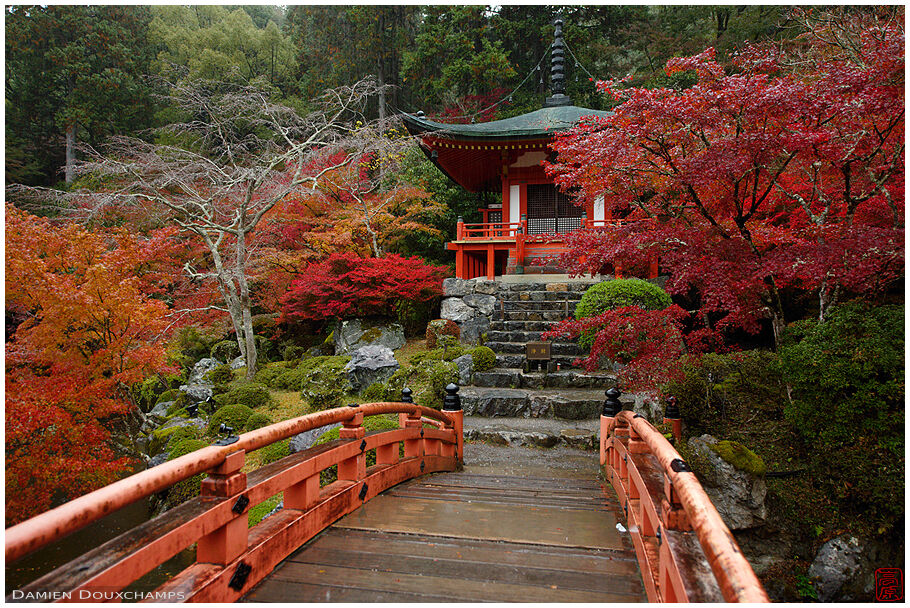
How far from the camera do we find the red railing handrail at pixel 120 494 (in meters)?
1.29

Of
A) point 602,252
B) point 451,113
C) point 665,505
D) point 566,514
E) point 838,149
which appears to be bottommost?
point 566,514

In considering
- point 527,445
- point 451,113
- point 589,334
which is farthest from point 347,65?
point 527,445

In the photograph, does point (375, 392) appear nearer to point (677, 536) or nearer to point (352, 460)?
point (352, 460)

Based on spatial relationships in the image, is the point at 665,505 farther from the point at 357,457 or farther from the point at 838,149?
the point at 838,149

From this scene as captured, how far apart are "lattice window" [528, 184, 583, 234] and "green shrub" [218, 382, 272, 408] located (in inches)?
329

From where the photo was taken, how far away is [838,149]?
4320mm

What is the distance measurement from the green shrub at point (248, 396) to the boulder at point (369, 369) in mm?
1673

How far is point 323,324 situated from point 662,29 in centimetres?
1809

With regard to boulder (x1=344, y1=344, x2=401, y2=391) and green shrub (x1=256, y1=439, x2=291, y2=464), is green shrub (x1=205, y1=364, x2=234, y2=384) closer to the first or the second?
boulder (x1=344, y1=344, x2=401, y2=391)

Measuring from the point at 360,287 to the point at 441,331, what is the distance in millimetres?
2376

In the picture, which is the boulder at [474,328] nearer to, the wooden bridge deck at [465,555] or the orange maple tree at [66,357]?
the orange maple tree at [66,357]

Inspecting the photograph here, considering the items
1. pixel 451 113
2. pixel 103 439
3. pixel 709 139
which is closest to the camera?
pixel 709 139

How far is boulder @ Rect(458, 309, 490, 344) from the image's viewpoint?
9805 mm

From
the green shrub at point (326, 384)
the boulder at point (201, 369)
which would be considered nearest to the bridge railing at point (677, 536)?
the green shrub at point (326, 384)
